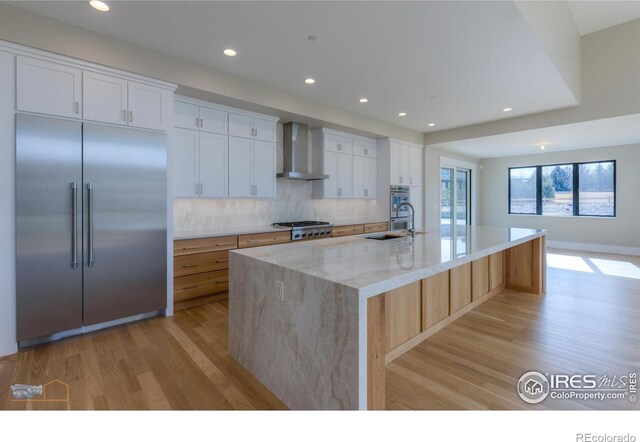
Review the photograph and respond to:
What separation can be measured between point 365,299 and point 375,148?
5292 millimetres

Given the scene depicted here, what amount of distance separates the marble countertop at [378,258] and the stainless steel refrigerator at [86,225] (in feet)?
4.90

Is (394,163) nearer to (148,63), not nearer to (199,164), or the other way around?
(199,164)

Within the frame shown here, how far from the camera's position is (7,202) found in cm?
237

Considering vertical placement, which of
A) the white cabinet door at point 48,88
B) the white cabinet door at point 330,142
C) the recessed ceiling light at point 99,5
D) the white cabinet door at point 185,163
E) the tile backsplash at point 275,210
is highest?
the recessed ceiling light at point 99,5

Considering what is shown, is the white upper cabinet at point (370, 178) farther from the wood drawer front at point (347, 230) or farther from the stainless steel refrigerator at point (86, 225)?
the stainless steel refrigerator at point (86, 225)

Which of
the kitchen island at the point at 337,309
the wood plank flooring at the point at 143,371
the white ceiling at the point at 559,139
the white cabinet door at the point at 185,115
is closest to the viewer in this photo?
the kitchen island at the point at 337,309

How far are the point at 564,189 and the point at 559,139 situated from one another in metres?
2.20

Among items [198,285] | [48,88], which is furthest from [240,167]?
[48,88]

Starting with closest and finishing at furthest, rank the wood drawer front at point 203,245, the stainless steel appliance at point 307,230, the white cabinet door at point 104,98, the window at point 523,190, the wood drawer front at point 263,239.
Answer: the white cabinet door at point 104,98, the wood drawer front at point 203,245, the wood drawer front at point 263,239, the stainless steel appliance at point 307,230, the window at point 523,190

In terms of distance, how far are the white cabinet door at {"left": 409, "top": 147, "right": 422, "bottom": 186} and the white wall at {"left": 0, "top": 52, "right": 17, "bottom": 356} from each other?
5989 millimetres

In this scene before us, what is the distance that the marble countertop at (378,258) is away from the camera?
1506 millimetres

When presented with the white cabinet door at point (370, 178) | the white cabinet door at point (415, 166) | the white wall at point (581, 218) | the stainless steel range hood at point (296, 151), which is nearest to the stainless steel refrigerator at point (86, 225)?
the stainless steel range hood at point (296, 151)

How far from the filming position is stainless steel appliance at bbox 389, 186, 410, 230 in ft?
20.0

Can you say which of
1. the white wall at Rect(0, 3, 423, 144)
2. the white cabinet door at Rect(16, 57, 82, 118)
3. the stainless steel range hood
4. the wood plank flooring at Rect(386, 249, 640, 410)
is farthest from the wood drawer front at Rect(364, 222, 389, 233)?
the white cabinet door at Rect(16, 57, 82, 118)
